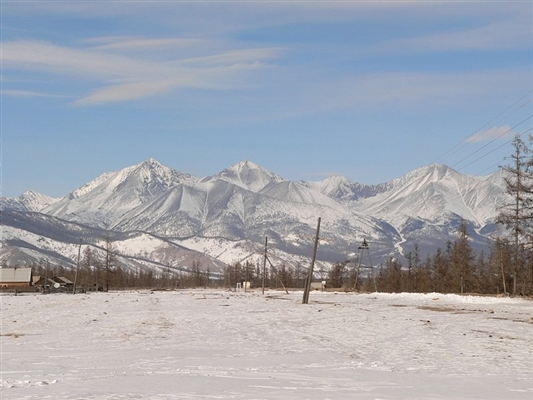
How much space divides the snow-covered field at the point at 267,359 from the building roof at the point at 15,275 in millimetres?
119890

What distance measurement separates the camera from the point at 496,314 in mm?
46031

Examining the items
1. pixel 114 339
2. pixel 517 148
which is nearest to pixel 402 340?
pixel 114 339

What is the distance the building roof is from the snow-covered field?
11989 centimetres

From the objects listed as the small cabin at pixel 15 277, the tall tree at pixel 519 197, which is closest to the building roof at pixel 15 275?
the small cabin at pixel 15 277

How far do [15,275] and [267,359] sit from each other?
5578 inches

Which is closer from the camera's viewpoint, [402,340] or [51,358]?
[51,358]

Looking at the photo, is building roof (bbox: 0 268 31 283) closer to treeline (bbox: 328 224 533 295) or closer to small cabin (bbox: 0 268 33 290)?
small cabin (bbox: 0 268 33 290)

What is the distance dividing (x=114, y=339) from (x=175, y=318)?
1356 centimetres

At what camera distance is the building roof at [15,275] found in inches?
6068

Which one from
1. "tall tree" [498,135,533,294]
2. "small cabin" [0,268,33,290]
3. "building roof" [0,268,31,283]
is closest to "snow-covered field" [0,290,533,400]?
"tall tree" [498,135,533,294]

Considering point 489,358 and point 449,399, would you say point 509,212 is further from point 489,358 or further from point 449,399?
point 449,399

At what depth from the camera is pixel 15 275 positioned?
156 metres

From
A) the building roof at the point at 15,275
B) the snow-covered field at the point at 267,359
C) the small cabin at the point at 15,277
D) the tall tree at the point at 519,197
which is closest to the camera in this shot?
the snow-covered field at the point at 267,359

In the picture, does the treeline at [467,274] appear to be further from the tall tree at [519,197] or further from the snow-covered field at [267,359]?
the snow-covered field at [267,359]
